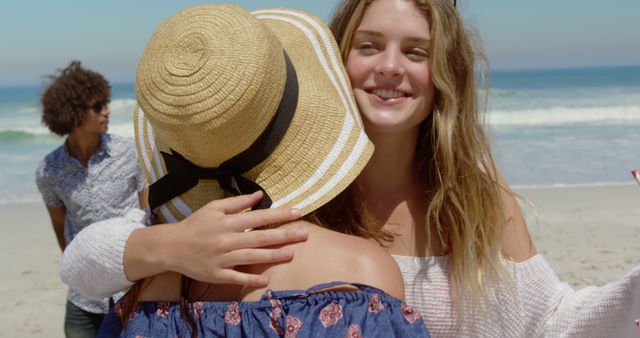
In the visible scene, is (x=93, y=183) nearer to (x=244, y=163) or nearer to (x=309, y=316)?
(x=244, y=163)

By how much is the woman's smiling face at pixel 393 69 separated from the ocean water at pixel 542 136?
1163 millimetres

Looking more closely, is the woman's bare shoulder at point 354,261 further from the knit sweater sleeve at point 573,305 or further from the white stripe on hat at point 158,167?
the knit sweater sleeve at point 573,305

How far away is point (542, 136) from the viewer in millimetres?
17562

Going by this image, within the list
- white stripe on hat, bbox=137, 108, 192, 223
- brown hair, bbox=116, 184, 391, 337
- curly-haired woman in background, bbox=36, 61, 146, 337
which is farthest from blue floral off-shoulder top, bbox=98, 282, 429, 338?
curly-haired woman in background, bbox=36, 61, 146, 337

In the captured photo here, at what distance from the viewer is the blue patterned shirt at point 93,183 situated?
432cm

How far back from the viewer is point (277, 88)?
57.0 inches

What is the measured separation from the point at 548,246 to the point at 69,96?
19.3 ft

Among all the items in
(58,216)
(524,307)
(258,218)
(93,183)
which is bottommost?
(58,216)

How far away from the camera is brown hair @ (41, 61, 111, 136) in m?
4.75

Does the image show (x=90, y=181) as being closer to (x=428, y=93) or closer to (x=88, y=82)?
(x=88, y=82)

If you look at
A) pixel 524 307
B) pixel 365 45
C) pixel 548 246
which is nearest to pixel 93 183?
pixel 365 45

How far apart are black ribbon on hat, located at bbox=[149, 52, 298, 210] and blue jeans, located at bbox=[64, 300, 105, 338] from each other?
9.49ft

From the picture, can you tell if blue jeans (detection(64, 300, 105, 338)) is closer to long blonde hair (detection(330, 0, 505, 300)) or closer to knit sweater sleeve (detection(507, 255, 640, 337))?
long blonde hair (detection(330, 0, 505, 300))

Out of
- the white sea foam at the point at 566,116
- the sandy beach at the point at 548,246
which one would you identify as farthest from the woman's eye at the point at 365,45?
the white sea foam at the point at 566,116
